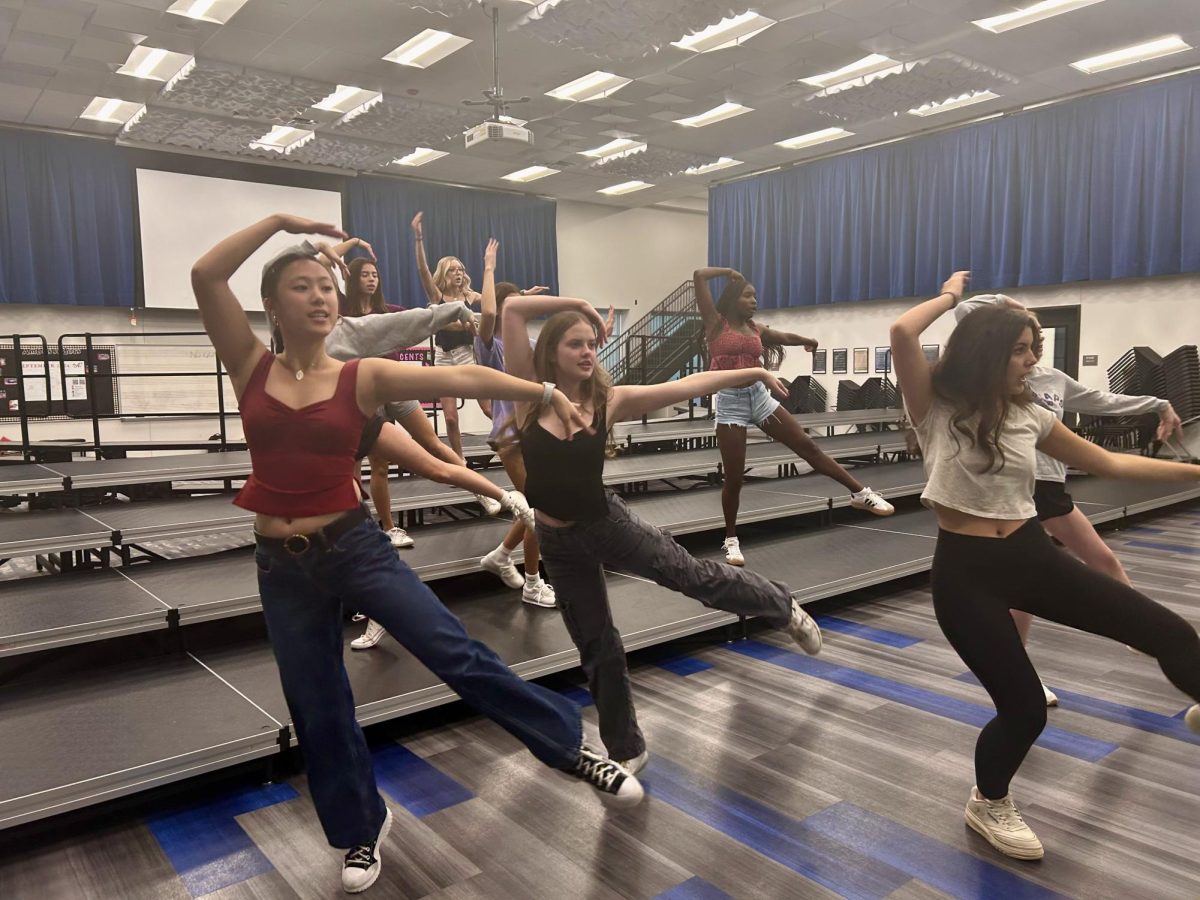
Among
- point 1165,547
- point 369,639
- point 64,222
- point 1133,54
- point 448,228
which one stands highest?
point 1133,54

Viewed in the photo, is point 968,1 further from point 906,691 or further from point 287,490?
point 287,490

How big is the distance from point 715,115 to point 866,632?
29.4 ft

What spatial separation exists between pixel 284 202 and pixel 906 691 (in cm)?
1238

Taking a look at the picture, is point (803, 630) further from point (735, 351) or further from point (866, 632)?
point (735, 351)

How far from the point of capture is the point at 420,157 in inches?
501

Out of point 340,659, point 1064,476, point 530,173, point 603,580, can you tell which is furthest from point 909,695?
point 530,173

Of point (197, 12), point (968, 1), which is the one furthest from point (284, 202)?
point (968, 1)

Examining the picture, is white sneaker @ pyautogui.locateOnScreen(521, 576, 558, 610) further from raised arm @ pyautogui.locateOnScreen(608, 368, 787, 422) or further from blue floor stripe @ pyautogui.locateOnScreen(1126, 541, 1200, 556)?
blue floor stripe @ pyautogui.locateOnScreen(1126, 541, 1200, 556)

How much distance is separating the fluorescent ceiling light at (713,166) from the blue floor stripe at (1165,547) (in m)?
9.04

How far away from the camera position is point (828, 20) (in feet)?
26.6

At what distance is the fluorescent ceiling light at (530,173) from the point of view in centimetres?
1362

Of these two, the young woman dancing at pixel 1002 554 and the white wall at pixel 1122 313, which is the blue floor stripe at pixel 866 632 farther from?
the white wall at pixel 1122 313

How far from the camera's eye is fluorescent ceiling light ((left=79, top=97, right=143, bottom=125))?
32.6 feet

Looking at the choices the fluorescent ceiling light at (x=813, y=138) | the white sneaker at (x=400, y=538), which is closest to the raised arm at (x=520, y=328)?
the white sneaker at (x=400, y=538)
